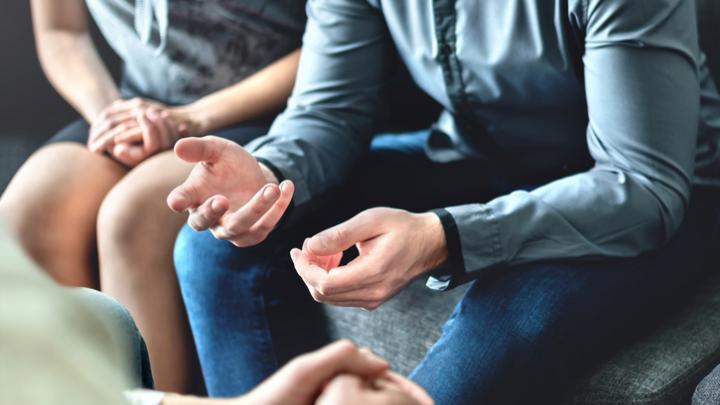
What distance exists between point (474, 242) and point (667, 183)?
0.18m

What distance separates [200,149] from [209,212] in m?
0.05

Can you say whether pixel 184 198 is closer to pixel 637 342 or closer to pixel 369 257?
pixel 369 257

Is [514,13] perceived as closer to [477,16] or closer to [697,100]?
[477,16]

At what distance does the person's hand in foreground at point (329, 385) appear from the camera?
46 centimetres

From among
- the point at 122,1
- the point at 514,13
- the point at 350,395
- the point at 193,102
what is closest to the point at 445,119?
the point at 514,13

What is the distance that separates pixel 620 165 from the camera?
0.84 metres

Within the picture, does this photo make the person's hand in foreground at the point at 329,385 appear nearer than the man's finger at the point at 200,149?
Yes

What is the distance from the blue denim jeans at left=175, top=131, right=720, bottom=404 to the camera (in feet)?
2.59

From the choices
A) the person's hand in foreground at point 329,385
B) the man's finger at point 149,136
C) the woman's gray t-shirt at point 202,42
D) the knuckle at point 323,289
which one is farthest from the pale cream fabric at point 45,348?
the woman's gray t-shirt at point 202,42

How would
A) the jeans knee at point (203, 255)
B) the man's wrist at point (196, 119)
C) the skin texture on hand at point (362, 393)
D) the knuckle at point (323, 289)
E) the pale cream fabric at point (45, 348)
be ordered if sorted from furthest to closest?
the man's wrist at point (196, 119) < the jeans knee at point (203, 255) < the knuckle at point (323, 289) < the skin texture on hand at point (362, 393) < the pale cream fabric at point (45, 348)

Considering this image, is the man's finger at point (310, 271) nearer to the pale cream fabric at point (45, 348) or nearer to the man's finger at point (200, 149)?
the man's finger at point (200, 149)

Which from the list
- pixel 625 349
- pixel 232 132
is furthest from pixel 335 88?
pixel 625 349

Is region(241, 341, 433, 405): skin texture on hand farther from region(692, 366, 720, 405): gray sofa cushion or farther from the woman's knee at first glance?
the woman's knee

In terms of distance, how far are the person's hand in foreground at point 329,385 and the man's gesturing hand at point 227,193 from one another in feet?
1.03
